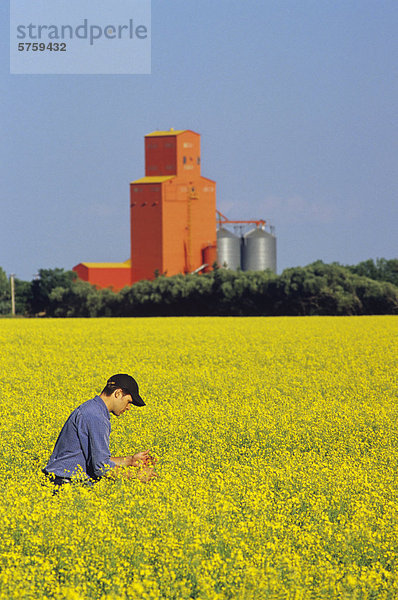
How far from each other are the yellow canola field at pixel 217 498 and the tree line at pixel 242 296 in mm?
38682

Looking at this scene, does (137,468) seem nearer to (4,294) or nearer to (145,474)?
(145,474)

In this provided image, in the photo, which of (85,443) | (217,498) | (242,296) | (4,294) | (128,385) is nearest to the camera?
(217,498)

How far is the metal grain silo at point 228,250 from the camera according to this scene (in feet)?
268

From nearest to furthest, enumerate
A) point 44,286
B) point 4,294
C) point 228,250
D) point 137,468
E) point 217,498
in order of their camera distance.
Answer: point 217,498
point 137,468
point 44,286
point 228,250
point 4,294

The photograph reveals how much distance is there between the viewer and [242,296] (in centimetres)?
5781

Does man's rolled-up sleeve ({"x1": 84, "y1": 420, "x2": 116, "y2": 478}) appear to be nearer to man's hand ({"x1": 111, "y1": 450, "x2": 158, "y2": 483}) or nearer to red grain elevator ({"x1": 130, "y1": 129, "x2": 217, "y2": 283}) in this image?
man's hand ({"x1": 111, "y1": 450, "x2": 158, "y2": 483})

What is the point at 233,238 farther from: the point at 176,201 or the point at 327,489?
the point at 327,489

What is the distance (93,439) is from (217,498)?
1171 millimetres

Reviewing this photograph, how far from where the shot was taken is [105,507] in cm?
579

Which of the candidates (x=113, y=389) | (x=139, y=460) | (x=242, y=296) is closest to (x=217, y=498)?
(x=139, y=460)

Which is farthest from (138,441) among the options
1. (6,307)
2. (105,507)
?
(6,307)

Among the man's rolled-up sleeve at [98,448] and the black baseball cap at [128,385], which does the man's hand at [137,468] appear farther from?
the black baseball cap at [128,385]

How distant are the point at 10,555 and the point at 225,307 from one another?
53.7 metres

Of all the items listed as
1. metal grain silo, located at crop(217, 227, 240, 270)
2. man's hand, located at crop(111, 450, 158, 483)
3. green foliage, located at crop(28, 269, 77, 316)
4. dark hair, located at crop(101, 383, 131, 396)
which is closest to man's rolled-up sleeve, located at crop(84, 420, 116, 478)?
man's hand, located at crop(111, 450, 158, 483)
